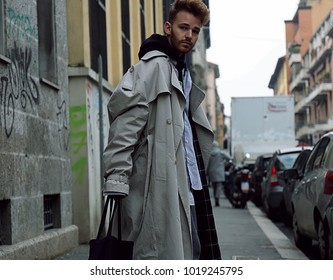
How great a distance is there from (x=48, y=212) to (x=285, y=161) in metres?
8.76

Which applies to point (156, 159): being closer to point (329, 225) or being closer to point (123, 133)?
point (123, 133)

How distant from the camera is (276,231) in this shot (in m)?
13.9

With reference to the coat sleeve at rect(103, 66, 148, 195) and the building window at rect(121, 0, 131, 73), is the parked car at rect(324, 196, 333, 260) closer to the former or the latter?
the coat sleeve at rect(103, 66, 148, 195)

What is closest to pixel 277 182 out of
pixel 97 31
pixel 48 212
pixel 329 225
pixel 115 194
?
pixel 97 31

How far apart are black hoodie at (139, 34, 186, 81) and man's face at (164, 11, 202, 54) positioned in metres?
0.03

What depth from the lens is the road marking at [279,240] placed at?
1002 centimetres

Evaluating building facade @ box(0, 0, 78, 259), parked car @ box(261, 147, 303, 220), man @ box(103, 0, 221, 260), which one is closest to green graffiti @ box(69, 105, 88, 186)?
building facade @ box(0, 0, 78, 259)

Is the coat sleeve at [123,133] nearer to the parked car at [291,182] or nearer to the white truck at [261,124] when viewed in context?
the parked car at [291,182]

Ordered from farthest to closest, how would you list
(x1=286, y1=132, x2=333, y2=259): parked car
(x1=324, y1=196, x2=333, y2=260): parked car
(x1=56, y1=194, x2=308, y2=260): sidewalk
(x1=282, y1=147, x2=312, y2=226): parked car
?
(x1=282, y1=147, x2=312, y2=226): parked car, (x1=56, y1=194, x2=308, y2=260): sidewalk, (x1=286, y1=132, x2=333, y2=259): parked car, (x1=324, y1=196, x2=333, y2=260): parked car

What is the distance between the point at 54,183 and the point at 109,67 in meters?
5.21

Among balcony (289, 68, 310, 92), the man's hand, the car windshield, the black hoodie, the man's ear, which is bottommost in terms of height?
the man's hand

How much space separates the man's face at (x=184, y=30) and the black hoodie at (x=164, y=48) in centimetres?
3

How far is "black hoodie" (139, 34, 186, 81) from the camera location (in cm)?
420

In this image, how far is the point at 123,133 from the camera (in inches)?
154
